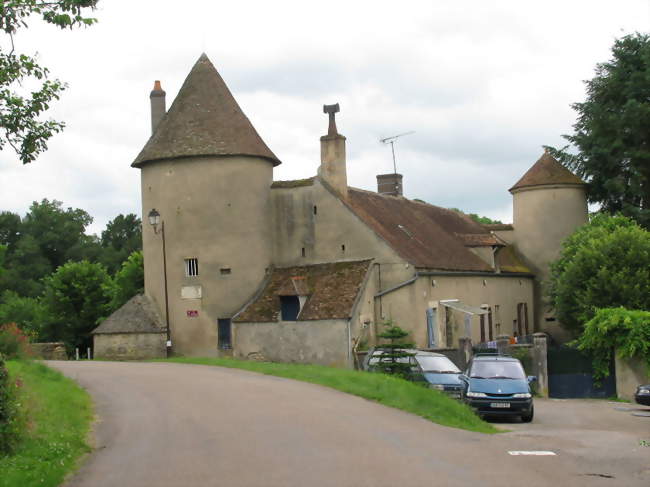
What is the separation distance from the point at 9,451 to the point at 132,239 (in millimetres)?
72260

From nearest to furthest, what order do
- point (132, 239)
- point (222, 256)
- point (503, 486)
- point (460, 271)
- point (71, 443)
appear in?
point (503, 486)
point (71, 443)
point (222, 256)
point (460, 271)
point (132, 239)

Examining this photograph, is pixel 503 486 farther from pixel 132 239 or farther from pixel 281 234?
pixel 132 239

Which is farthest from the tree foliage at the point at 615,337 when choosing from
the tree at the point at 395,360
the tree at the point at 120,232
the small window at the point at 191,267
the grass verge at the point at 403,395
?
the tree at the point at 120,232

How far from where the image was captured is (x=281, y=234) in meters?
37.3

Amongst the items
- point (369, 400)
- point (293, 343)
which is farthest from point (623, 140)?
point (369, 400)

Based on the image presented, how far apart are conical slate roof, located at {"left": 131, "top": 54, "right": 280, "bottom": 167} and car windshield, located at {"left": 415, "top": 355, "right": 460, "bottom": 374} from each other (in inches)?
599

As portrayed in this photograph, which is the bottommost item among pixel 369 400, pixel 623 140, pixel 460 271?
pixel 369 400

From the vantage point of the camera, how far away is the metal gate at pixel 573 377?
29438 millimetres

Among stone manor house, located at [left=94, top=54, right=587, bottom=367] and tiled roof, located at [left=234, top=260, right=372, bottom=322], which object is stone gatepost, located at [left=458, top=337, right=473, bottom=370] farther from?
tiled roof, located at [left=234, top=260, right=372, bottom=322]

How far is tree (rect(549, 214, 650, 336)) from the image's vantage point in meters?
33.4

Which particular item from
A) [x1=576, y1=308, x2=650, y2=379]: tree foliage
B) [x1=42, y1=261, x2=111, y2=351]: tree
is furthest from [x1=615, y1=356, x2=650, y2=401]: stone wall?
[x1=42, y1=261, x2=111, y2=351]: tree

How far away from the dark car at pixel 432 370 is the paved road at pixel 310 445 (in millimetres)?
2370

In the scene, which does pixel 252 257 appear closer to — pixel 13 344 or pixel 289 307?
pixel 289 307

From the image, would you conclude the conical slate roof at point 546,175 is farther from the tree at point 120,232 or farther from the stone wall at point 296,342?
the tree at point 120,232
